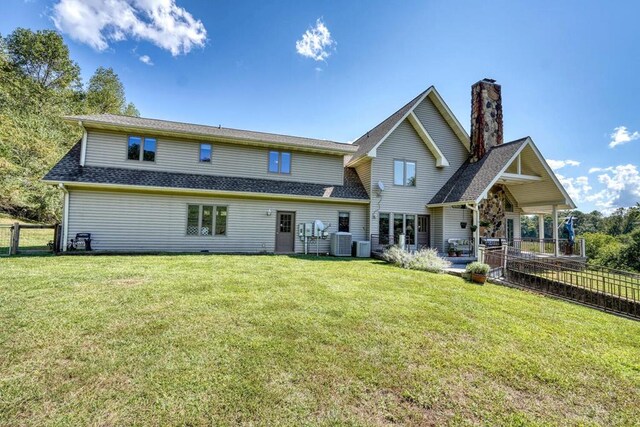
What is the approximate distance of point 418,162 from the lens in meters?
14.7

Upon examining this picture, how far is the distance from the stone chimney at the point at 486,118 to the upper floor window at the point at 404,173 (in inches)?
142

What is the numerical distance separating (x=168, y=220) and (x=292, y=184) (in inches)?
225

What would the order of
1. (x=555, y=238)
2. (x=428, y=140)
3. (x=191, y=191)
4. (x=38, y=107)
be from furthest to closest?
(x=38, y=107) → (x=428, y=140) → (x=555, y=238) → (x=191, y=191)

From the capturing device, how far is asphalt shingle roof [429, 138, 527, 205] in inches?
486

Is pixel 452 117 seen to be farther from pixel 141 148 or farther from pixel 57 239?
pixel 57 239

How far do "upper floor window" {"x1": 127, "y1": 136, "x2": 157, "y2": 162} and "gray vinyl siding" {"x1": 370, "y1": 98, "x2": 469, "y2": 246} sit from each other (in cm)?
1020

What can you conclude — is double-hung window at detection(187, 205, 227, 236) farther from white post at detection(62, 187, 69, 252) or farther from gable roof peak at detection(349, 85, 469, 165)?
gable roof peak at detection(349, 85, 469, 165)

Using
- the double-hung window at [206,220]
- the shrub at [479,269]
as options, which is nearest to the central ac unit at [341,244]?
the double-hung window at [206,220]

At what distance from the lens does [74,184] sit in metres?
10.3

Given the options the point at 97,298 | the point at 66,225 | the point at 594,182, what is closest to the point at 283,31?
the point at 66,225

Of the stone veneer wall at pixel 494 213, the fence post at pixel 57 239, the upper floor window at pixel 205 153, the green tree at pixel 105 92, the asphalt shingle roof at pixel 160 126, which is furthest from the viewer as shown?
the green tree at pixel 105 92

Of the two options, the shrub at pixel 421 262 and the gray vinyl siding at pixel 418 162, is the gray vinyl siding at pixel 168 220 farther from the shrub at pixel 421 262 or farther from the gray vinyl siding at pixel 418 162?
the shrub at pixel 421 262

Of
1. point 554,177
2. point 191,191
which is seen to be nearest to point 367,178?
point 191,191

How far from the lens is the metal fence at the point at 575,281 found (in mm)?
7094
